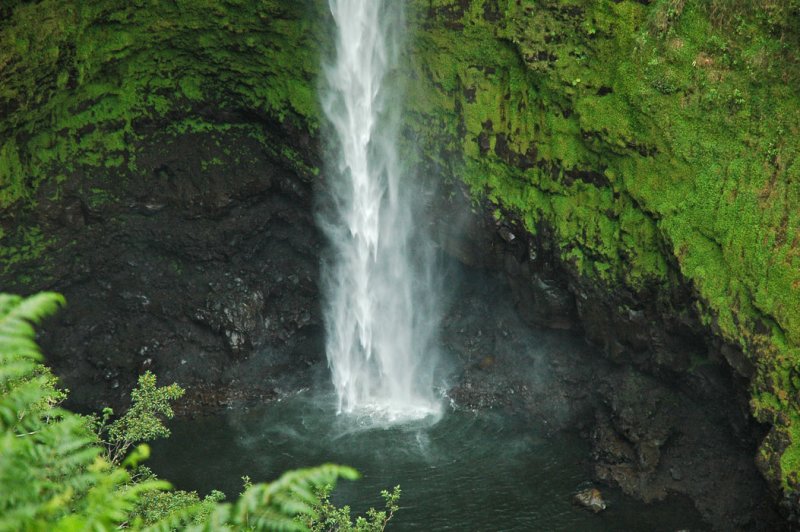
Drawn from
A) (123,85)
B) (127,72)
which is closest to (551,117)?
(127,72)

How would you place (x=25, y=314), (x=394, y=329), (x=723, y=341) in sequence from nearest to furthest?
(x=25, y=314)
(x=723, y=341)
(x=394, y=329)

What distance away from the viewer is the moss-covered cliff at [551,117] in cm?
1697

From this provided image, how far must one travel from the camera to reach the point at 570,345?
2261 centimetres

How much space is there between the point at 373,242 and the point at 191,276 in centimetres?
618

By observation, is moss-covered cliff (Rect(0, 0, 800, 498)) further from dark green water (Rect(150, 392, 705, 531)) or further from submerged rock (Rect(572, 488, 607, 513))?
dark green water (Rect(150, 392, 705, 531))

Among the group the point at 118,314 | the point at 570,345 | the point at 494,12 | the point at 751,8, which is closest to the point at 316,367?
the point at 118,314

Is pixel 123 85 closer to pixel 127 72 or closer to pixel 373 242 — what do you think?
pixel 127 72

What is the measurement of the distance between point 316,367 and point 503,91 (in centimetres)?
1098

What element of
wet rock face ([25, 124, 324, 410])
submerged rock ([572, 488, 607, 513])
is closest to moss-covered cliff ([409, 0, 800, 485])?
submerged rock ([572, 488, 607, 513])

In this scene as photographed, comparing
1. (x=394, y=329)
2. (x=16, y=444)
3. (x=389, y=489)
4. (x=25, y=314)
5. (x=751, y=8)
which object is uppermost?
(x=751, y=8)

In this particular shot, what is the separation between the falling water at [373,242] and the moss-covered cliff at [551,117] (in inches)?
38.3

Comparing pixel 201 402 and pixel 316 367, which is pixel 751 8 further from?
pixel 201 402

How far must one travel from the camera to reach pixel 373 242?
25.2 metres

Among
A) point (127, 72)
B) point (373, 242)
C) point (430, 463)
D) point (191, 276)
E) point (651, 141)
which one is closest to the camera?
point (651, 141)
